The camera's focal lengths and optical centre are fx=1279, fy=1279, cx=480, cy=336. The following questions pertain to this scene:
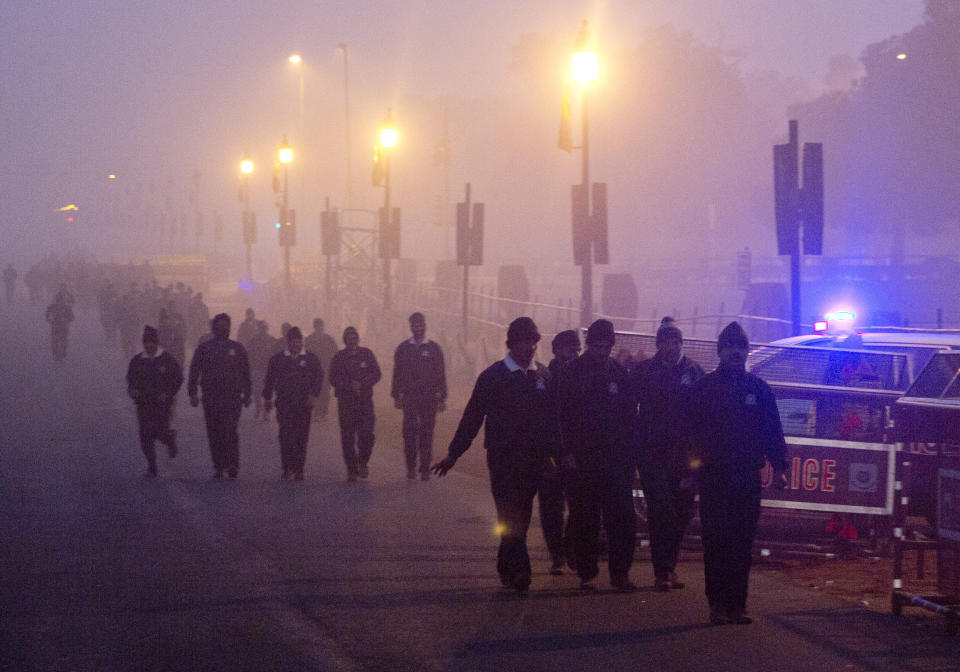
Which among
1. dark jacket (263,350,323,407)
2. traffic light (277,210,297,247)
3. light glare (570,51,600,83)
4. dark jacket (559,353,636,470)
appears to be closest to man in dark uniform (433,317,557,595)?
dark jacket (559,353,636,470)

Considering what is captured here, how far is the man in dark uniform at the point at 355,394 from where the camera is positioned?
14180 millimetres

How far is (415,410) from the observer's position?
14.3m

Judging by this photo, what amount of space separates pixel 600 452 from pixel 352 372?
6.15 m

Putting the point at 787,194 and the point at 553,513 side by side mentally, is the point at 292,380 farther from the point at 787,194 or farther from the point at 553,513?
the point at 787,194

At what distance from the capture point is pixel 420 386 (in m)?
14.2

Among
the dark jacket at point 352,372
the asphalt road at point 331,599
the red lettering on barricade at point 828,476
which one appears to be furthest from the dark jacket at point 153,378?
the red lettering on barricade at point 828,476

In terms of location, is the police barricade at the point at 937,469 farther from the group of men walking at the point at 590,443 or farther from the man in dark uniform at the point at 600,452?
the man in dark uniform at the point at 600,452

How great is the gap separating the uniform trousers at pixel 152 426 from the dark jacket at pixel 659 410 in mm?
7333

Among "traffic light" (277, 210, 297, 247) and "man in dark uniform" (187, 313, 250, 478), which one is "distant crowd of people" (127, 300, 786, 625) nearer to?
"man in dark uniform" (187, 313, 250, 478)

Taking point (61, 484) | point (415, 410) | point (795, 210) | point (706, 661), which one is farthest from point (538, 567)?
point (795, 210)

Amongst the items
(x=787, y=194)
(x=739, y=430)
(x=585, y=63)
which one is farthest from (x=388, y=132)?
(x=739, y=430)

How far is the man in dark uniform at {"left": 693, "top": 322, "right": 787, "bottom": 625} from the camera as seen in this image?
752 centimetres

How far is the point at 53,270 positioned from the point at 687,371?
5285 cm

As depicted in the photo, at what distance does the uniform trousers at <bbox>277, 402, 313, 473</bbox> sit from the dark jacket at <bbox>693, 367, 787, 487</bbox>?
731cm
